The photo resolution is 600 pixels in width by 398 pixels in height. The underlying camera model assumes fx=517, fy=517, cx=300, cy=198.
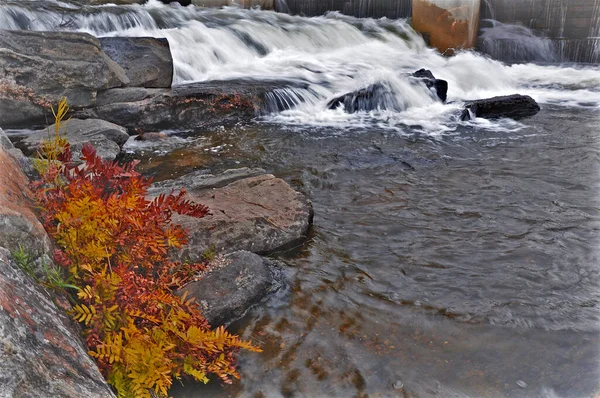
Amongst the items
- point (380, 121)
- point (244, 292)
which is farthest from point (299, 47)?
point (244, 292)

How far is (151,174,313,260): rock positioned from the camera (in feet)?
13.9

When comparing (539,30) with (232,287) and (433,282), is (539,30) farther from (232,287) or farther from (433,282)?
(232,287)

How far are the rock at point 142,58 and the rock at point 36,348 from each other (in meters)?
7.07

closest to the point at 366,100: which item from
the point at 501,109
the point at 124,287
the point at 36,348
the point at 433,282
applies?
the point at 501,109

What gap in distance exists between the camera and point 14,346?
190cm

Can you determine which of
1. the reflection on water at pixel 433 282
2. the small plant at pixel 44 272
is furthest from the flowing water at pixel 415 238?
the small plant at pixel 44 272

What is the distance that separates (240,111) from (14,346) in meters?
7.53

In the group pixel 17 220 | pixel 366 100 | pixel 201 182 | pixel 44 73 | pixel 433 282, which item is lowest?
pixel 433 282

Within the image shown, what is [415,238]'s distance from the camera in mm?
4902

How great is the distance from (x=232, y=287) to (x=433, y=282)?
1.63m

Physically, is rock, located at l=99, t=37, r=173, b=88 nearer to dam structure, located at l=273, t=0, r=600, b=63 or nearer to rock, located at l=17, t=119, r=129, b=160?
rock, located at l=17, t=119, r=129, b=160

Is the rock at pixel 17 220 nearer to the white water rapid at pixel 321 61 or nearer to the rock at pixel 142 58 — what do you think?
the rock at pixel 142 58

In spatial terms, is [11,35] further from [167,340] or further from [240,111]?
[167,340]

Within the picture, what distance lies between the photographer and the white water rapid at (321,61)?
10156mm
